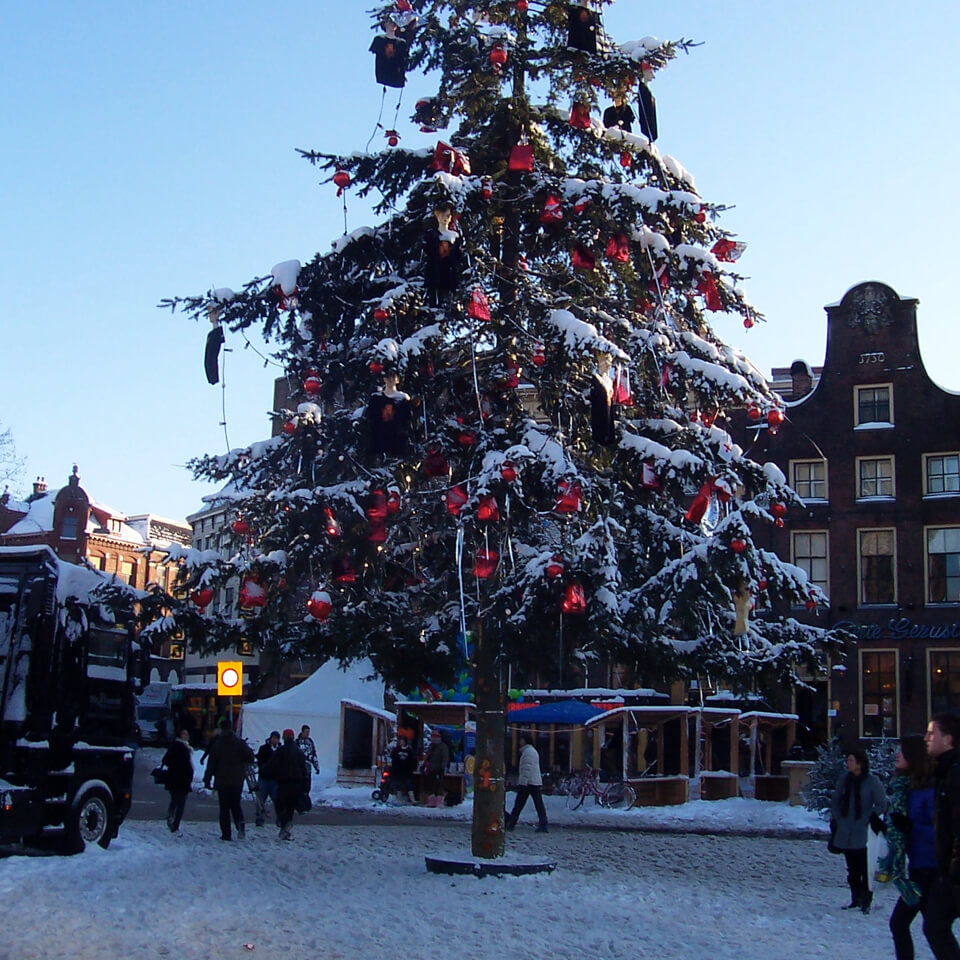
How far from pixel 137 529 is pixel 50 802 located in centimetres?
8371

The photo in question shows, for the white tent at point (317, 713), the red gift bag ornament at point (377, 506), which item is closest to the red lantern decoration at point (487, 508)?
the red gift bag ornament at point (377, 506)

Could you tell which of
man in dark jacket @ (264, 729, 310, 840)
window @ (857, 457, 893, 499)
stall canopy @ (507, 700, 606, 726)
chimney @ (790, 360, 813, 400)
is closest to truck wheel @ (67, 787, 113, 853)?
man in dark jacket @ (264, 729, 310, 840)

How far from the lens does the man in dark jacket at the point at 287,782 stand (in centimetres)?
1858

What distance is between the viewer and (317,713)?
34.4m

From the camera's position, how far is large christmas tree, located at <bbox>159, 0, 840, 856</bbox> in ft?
44.8

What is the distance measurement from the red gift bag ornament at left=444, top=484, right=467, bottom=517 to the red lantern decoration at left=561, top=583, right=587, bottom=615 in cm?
159

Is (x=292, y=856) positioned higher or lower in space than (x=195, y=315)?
lower

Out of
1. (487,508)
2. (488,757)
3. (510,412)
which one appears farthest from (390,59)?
(488,757)

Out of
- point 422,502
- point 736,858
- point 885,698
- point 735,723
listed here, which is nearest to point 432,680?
Answer: point 422,502

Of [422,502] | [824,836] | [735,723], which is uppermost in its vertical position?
[422,502]

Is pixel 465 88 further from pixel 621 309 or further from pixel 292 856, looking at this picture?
pixel 292 856

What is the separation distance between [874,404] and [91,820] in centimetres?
3134

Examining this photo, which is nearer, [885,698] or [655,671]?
[655,671]

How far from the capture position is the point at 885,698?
38812 mm
